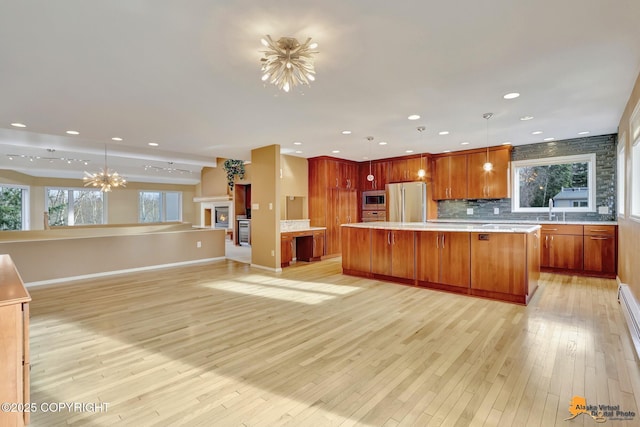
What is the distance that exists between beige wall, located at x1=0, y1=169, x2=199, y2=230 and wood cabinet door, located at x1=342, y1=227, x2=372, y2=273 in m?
9.79

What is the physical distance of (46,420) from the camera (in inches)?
68.1

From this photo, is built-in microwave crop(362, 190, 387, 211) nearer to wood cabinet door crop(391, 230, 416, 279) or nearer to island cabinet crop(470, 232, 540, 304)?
wood cabinet door crop(391, 230, 416, 279)

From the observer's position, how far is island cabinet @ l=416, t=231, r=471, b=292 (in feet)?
13.6

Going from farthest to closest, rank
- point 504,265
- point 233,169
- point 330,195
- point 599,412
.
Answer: point 233,169 → point 330,195 → point 504,265 → point 599,412

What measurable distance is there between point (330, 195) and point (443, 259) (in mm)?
Answer: 3624

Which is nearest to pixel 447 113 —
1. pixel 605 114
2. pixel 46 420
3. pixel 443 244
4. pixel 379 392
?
pixel 443 244

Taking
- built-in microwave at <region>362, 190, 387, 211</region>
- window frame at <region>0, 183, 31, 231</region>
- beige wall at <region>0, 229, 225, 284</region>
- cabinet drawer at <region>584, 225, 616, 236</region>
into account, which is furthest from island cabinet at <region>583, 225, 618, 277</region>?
window frame at <region>0, 183, 31, 231</region>

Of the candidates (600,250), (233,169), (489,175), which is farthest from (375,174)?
(233,169)

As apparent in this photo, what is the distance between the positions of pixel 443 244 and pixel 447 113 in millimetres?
1785

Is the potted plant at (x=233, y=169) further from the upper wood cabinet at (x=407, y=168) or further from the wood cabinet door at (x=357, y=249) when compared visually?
the wood cabinet door at (x=357, y=249)

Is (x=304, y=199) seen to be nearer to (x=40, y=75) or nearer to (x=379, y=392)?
(x=40, y=75)

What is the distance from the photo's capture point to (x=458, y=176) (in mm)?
6730

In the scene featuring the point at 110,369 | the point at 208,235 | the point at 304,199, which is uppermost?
the point at 304,199

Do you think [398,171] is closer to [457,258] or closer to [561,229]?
[561,229]
